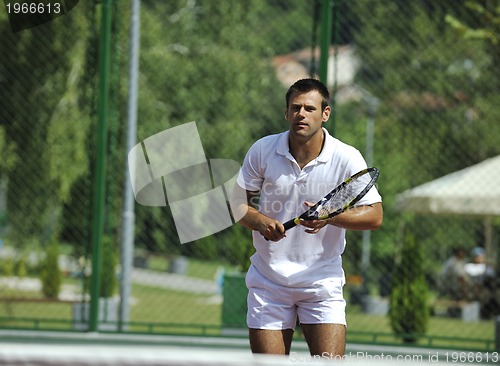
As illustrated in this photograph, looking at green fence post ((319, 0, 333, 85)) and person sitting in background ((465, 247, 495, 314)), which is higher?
green fence post ((319, 0, 333, 85))

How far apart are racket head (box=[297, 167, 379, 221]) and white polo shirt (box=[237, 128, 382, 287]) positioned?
4 centimetres

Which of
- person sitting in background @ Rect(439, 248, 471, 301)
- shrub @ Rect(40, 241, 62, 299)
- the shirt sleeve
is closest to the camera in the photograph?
the shirt sleeve

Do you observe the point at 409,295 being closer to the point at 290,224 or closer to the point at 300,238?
the point at 300,238

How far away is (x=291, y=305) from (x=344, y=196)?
520 mm

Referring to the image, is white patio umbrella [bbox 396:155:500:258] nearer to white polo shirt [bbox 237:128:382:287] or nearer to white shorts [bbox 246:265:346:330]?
white polo shirt [bbox 237:128:382:287]

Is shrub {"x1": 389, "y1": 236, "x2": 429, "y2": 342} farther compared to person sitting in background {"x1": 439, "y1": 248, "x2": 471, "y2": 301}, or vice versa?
person sitting in background {"x1": 439, "y1": 248, "x2": 471, "y2": 301}

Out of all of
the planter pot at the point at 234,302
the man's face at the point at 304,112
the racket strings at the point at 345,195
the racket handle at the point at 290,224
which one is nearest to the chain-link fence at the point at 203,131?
the planter pot at the point at 234,302

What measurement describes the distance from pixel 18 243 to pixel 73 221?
94 cm

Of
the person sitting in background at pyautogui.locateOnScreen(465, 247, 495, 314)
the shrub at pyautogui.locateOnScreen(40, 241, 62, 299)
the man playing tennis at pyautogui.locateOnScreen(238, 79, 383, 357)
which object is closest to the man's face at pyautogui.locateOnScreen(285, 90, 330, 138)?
the man playing tennis at pyautogui.locateOnScreen(238, 79, 383, 357)

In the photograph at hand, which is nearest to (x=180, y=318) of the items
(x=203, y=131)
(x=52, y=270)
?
(x=203, y=131)

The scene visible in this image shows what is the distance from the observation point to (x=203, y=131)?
10.8m

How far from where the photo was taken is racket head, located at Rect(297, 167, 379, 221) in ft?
14.4

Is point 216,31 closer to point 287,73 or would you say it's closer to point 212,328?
point 287,73

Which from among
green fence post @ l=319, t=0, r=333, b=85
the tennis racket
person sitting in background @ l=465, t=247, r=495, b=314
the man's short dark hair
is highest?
green fence post @ l=319, t=0, r=333, b=85
